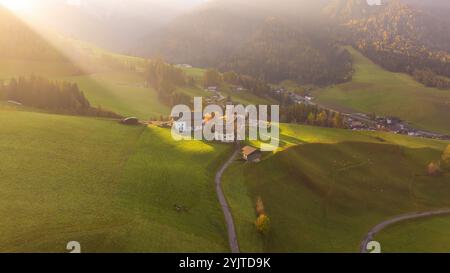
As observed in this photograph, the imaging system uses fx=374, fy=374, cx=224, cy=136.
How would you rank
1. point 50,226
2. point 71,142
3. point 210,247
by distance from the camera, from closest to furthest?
point 50,226
point 210,247
point 71,142

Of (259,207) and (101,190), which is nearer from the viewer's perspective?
(101,190)

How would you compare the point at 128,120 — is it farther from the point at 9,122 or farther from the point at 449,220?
the point at 449,220

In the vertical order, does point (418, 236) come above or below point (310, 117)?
below

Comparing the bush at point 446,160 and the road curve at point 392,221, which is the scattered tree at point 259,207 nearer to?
the road curve at point 392,221

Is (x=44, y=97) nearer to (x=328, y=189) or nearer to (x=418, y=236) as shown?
(x=328, y=189)

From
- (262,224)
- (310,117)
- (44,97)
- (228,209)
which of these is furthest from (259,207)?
(310,117)

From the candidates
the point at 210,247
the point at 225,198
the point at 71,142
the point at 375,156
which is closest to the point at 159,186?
the point at 225,198

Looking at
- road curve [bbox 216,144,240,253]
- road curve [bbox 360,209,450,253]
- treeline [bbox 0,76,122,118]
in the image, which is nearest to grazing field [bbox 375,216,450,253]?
road curve [bbox 360,209,450,253]
